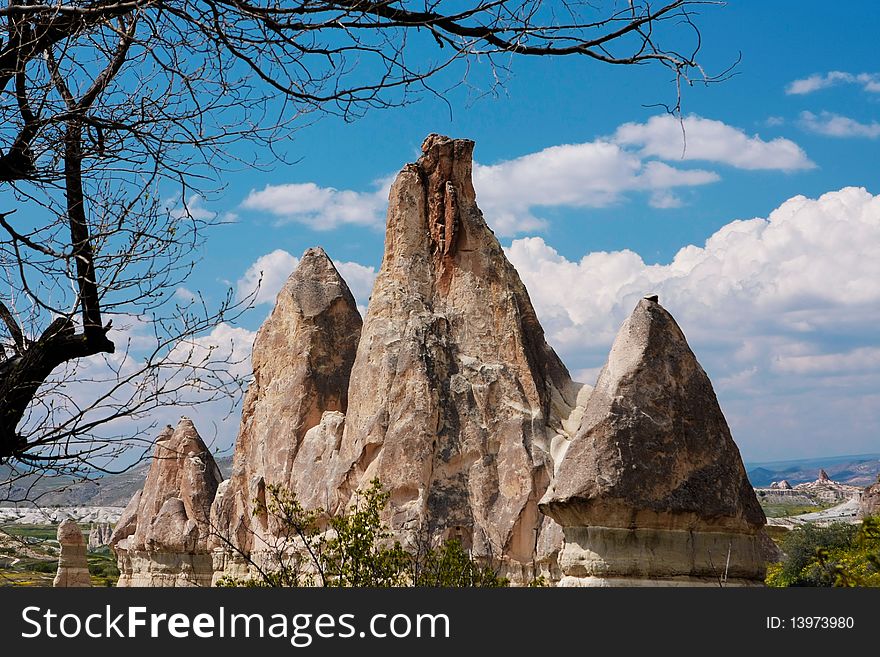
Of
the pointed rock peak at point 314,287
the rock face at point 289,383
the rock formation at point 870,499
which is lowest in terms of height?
the rock formation at point 870,499

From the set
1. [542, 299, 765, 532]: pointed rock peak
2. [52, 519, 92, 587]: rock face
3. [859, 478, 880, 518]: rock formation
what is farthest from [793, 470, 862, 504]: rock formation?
[542, 299, 765, 532]: pointed rock peak

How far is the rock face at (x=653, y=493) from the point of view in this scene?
359 inches

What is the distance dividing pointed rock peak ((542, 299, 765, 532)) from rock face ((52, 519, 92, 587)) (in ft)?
50.6

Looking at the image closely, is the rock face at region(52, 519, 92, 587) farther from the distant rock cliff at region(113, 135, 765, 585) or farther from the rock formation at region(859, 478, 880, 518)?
the rock formation at region(859, 478, 880, 518)

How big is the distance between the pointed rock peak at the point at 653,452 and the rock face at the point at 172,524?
1453cm

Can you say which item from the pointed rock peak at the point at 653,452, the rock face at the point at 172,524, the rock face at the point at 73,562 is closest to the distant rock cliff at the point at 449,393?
the rock face at the point at 172,524

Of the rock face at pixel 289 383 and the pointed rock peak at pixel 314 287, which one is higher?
the pointed rock peak at pixel 314 287

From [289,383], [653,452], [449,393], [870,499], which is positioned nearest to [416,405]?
[449,393]

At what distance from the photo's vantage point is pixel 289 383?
21938mm

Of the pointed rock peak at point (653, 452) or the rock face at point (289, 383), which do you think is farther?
the rock face at point (289, 383)

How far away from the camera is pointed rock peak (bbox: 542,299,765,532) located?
9.15 meters

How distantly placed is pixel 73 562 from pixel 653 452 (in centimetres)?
1695

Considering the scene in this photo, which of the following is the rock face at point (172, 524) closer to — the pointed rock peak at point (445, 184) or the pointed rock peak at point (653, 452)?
the pointed rock peak at point (445, 184)

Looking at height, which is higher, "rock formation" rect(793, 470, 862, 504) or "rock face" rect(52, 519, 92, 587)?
"rock formation" rect(793, 470, 862, 504)
